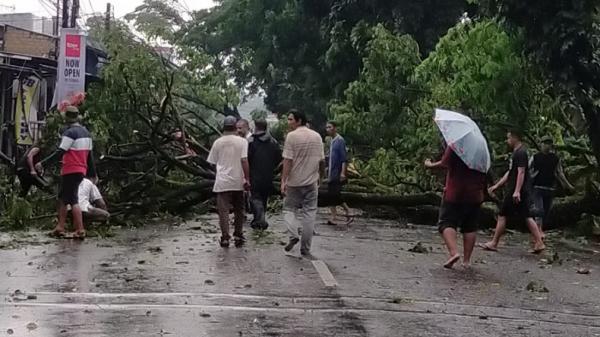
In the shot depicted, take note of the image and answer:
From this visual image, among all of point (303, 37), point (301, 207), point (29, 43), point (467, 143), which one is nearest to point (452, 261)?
point (467, 143)

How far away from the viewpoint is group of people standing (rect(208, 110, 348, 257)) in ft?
37.0

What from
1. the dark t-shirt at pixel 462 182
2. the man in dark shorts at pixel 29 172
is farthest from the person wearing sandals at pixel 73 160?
the dark t-shirt at pixel 462 182

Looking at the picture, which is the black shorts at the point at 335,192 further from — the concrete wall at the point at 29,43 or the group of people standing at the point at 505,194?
the concrete wall at the point at 29,43

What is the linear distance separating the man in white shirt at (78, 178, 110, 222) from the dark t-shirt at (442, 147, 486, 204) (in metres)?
5.12

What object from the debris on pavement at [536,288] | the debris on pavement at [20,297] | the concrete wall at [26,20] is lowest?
the debris on pavement at [20,297]

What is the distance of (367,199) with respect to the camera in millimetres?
17406

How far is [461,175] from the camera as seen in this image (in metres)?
11.0

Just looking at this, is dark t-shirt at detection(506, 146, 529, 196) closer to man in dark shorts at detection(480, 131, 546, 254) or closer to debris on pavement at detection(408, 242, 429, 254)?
man in dark shorts at detection(480, 131, 546, 254)

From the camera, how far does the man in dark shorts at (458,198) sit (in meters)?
10.9

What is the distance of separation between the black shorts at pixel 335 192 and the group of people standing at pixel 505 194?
3021 millimetres

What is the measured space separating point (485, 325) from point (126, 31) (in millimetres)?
12601

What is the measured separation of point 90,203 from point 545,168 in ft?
21.9

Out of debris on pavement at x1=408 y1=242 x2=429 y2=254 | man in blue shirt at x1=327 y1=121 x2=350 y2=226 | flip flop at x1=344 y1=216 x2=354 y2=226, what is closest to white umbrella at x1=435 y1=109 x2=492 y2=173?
debris on pavement at x1=408 y1=242 x2=429 y2=254

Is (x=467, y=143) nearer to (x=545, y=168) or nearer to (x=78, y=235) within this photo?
(x=545, y=168)
